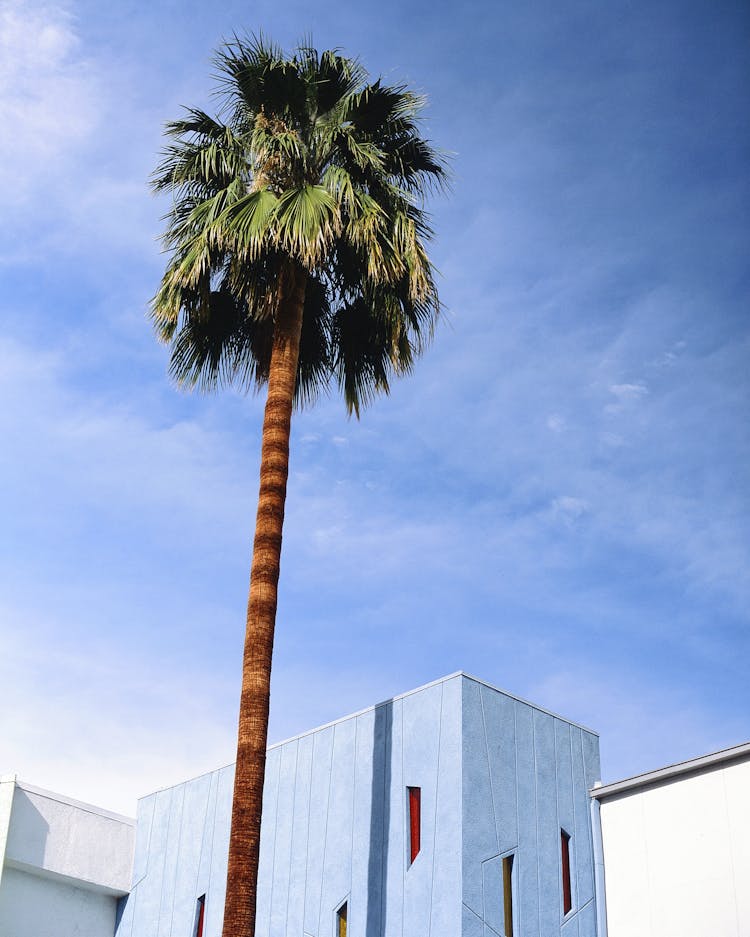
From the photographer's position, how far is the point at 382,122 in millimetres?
15219

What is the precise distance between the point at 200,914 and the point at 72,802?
151 inches

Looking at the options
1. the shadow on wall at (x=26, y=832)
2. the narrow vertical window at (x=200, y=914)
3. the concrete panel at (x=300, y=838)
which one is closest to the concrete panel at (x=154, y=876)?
the narrow vertical window at (x=200, y=914)

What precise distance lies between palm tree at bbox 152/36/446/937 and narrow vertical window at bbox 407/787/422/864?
449 cm

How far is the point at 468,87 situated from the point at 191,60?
646 cm

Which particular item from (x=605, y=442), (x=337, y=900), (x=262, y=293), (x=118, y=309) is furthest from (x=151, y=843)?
(x=605, y=442)

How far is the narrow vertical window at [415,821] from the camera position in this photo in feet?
47.4

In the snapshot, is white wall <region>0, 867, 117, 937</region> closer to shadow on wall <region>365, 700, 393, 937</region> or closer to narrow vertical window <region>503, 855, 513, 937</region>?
shadow on wall <region>365, 700, 393, 937</region>

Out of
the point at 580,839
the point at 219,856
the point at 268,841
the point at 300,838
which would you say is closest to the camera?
the point at 580,839

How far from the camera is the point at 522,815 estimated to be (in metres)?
14.8

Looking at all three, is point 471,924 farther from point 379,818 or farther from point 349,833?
point 349,833

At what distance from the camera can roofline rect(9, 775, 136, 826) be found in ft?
65.3

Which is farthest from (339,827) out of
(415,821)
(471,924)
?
(471,924)

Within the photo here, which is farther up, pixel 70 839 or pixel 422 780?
pixel 70 839

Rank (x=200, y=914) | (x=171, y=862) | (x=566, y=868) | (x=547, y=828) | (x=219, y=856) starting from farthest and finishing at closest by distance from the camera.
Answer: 1. (x=171, y=862)
2. (x=200, y=914)
3. (x=219, y=856)
4. (x=566, y=868)
5. (x=547, y=828)
